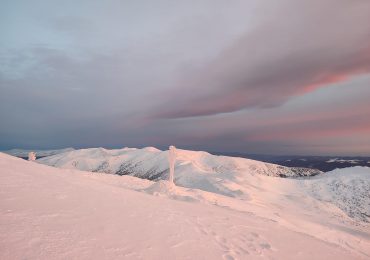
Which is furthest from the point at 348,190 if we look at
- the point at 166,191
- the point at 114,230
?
the point at 114,230

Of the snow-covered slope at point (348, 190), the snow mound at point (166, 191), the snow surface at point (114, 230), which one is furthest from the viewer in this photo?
the snow-covered slope at point (348, 190)

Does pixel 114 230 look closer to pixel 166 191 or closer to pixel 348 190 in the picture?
pixel 166 191

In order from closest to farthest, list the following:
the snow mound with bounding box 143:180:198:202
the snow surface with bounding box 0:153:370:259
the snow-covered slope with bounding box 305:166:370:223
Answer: the snow surface with bounding box 0:153:370:259
the snow mound with bounding box 143:180:198:202
the snow-covered slope with bounding box 305:166:370:223

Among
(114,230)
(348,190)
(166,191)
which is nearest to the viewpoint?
(114,230)

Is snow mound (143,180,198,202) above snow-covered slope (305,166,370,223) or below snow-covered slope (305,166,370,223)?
above

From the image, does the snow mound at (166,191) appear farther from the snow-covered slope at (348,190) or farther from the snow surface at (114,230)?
the snow-covered slope at (348,190)

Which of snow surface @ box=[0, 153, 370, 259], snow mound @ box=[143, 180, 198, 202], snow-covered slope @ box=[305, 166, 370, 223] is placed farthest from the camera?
snow-covered slope @ box=[305, 166, 370, 223]

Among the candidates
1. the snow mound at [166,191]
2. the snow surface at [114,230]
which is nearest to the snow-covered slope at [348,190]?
the snow mound at [166,191]

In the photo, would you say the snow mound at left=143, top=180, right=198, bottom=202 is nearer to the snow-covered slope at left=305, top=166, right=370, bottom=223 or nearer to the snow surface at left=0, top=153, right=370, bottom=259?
the snow surface at left=0, top=153, right=370, bottom=259

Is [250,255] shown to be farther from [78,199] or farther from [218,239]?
[78,199]

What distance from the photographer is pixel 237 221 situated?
14.3m

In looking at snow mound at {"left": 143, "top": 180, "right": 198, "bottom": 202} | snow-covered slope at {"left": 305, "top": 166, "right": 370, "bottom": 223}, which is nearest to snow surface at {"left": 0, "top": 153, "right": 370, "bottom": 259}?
snow mound at {"left": 143, "top": 180, "right": 198, "bottom": 202}

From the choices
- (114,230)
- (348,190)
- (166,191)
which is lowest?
(348,190)

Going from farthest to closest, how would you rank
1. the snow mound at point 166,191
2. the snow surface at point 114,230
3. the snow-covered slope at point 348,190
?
the snow-covered slope at point 348,190
the snow mound at point 166,191
the snow surface at point 114,230
